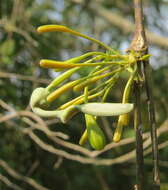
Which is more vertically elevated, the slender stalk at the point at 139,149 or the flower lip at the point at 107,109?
the flower lip at the point at 107,109

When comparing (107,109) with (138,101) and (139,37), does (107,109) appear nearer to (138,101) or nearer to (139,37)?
(138,101)

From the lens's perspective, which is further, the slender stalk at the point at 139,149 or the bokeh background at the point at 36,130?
the bokeh background at the point at 36,130

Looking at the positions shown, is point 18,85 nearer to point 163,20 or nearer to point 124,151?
point 124,151

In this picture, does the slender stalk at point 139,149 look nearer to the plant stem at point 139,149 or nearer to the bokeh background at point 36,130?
the plant stem at point 139,149

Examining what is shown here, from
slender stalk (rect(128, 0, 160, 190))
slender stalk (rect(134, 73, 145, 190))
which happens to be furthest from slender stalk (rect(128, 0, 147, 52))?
slender stalk (rect(134, 73, 145, 190))

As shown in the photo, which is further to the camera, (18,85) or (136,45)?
(18,85)

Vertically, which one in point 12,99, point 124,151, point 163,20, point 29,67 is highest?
point 163,20

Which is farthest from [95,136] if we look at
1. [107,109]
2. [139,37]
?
[139,37]

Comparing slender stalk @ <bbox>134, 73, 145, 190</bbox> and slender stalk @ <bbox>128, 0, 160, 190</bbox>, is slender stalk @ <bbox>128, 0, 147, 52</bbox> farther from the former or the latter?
slender stalk @ <bbox>134, 73, 145, 190</bbox>

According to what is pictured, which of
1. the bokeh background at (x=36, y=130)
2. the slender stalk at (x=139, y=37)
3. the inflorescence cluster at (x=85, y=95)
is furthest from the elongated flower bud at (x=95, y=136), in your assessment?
the bokeh background at (x=36, y=130)

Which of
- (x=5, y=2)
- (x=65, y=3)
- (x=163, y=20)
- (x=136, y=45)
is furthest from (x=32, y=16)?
(x=136, y=45)

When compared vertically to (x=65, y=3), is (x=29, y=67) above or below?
below
